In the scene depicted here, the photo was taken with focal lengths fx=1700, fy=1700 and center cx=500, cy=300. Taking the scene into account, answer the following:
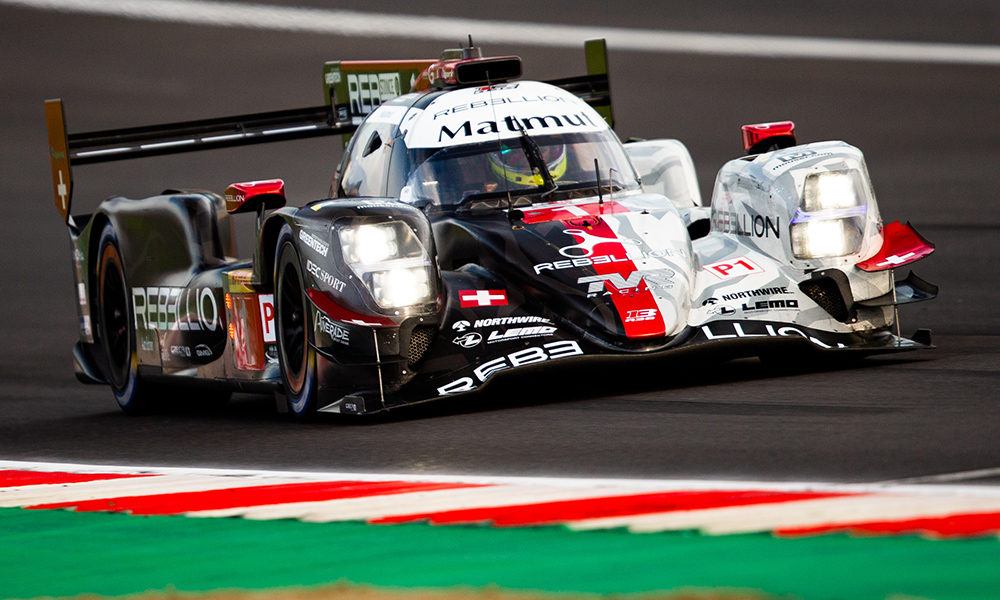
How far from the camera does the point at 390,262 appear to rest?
720cm

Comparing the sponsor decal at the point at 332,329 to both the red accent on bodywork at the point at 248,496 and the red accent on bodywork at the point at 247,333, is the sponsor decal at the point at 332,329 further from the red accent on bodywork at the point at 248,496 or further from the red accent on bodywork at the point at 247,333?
the red accent on bodywork at the point at 248,496

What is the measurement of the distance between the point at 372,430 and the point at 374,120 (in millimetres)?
2319

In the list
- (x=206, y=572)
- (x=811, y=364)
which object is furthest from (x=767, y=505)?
(x=811, y=364)

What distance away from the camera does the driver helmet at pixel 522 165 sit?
818 cm

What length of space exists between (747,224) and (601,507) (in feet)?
12.6

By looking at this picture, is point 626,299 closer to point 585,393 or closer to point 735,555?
point 585,393

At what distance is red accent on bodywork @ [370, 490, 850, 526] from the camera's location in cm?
446

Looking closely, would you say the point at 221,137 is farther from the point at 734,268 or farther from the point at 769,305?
the point at 769,305

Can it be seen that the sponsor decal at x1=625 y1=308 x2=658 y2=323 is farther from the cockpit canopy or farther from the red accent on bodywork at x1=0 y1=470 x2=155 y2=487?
the red accent on bodywork at x1=0 y1=470 x2=155 y2=487

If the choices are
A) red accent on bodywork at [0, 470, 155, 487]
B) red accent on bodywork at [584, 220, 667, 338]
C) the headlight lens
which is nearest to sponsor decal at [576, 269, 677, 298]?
red accent on bodywork at [584, 220, 667, 338]

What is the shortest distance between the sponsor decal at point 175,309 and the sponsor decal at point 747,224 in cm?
258

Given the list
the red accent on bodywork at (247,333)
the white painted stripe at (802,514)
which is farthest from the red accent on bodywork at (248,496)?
the red accent on bodywork at (247,333)

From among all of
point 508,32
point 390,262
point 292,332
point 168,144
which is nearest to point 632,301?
point 390,262

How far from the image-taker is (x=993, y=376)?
722 centimetres
